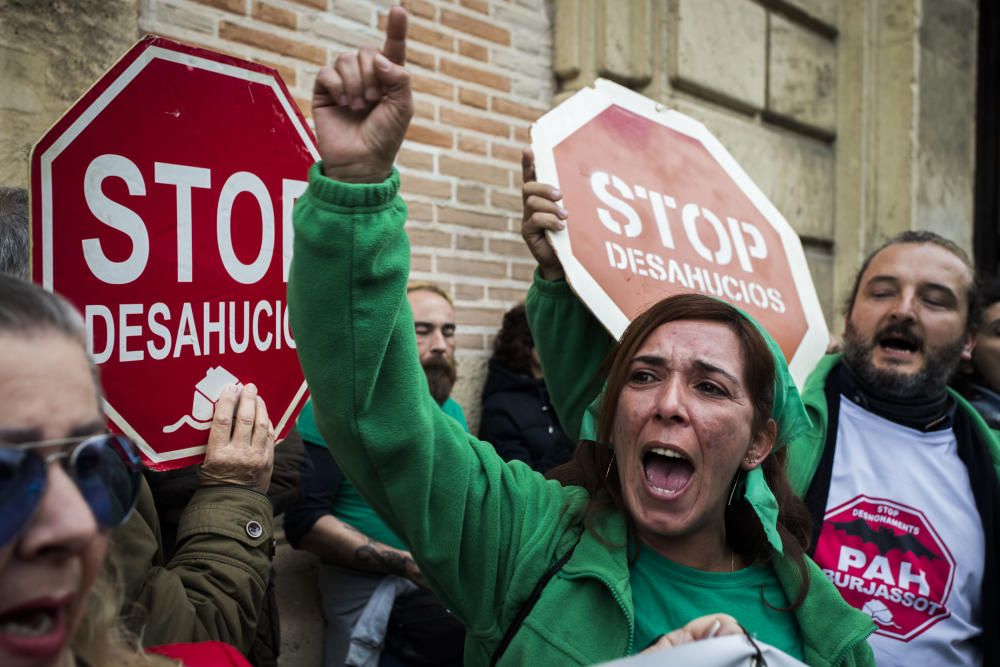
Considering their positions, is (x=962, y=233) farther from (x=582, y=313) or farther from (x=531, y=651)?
(x=531, y=651)

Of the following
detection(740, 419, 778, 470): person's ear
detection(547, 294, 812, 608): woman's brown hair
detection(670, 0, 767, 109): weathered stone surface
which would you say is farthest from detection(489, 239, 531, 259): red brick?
detection(740, 419, 778, 470): person's ear

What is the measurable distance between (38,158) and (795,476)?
6.00 feet

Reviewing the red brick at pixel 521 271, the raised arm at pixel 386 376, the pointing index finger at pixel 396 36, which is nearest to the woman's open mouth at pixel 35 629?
the raised arm at pixel 386 376

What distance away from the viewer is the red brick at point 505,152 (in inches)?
148

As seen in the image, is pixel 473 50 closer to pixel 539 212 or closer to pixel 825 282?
pixel 539 212

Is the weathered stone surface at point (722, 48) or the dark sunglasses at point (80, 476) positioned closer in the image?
the dark sunglasses at point (80, 476)

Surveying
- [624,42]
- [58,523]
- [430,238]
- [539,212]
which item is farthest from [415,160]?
[58,523]

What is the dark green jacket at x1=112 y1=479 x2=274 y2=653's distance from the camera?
1.33m

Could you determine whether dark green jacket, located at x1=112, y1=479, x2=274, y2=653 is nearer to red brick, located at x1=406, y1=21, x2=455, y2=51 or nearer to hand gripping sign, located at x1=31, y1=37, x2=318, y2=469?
→ hand gripping sign, located at x1=31, y1=37, x2=318, y2=469

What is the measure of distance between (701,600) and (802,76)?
14.1 feet

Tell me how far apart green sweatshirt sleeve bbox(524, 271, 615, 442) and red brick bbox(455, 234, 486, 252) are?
1.66 m

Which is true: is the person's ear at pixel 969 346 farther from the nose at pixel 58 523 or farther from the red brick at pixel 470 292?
the nose at pixel 58 523

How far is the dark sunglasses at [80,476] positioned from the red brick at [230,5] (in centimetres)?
223

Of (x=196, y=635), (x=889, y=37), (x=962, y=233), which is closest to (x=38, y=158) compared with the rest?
(x=196, y=635)
